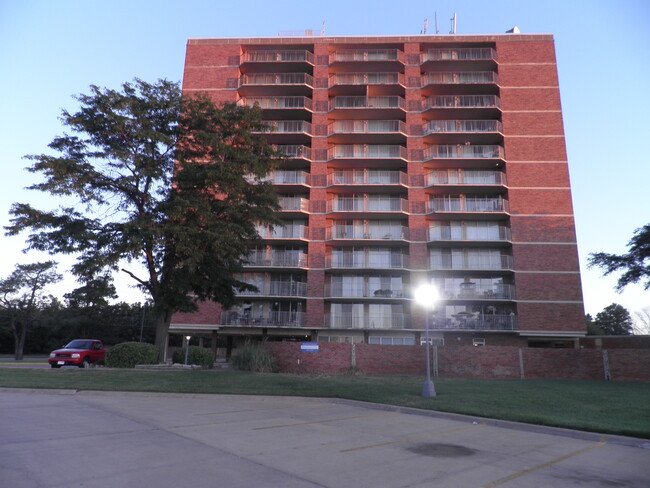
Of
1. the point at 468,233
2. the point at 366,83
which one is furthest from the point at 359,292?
the point at 366,83

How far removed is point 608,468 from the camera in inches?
267

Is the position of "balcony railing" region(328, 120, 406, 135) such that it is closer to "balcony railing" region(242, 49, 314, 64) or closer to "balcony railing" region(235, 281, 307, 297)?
"balcony railing" region(242, 49, 314, 64)

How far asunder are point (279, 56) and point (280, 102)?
4283 millimetres

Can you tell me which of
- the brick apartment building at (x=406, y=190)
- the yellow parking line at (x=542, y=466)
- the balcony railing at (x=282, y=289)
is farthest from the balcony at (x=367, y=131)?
the yellow parking line at (x=542, y=466)

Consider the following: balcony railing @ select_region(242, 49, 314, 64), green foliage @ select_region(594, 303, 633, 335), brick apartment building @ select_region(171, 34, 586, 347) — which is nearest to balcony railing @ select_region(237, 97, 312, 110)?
A: brick apartment building @ select_region(171, 34, 586, 347)

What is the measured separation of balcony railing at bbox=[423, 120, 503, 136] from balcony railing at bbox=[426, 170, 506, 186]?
3.65 metres

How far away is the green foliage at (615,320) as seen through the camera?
6906cm

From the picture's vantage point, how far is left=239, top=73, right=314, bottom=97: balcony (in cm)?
4038

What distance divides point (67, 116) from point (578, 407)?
24.6 meters

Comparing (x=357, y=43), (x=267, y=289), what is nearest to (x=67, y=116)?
(x=267, y=289)

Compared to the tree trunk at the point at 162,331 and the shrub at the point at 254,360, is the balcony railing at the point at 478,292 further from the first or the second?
the tree trunk at the point at 162,331

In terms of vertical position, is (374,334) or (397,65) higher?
(397,65)

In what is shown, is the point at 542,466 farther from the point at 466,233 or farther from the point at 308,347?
the point at 466,233

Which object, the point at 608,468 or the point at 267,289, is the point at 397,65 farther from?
the point at 608,468
